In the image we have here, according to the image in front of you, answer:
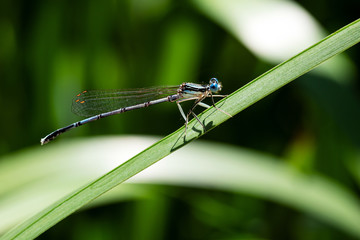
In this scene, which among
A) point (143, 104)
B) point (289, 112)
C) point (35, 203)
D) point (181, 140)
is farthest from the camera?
point (289, 112)

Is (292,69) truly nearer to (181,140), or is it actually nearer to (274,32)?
(181,140)

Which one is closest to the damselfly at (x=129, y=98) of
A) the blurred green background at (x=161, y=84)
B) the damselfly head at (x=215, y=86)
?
the damselfly head at (x=215, y=86)

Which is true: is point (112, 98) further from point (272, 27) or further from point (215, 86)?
point (272, 27)

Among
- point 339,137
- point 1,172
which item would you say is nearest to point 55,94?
point 1,172

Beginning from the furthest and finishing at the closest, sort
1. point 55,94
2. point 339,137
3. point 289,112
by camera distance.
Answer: point 289,112 → point 55,94 → point 339,137

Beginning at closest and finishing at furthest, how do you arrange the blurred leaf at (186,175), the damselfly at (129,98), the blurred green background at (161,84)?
the blurred leaf at (186,175) → the damselfly at (129,98) → the blurred green background at (161,84)

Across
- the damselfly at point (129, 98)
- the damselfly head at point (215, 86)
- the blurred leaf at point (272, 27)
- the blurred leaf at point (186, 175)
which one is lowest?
the blurred leaf at point (186, 175)

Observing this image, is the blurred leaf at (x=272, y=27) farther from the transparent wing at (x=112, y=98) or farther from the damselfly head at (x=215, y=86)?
the transparent wing at (x=112, y=98)
